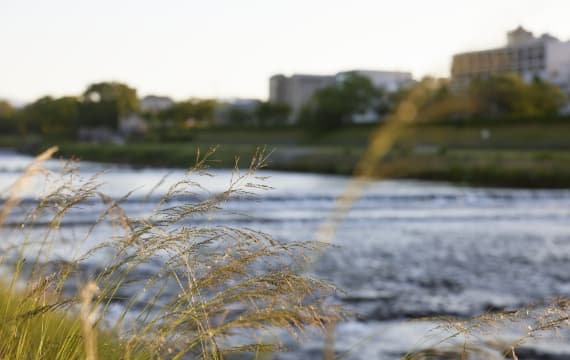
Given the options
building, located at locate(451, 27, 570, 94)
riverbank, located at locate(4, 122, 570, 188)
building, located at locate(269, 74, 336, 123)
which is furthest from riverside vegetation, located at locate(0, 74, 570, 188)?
building, located at locate(269, 74, 336, 123)

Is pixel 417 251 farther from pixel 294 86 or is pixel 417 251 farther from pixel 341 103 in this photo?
pixel 294 86

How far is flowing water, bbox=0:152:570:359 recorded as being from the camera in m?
7.15

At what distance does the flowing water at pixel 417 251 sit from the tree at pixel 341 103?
47386 mm

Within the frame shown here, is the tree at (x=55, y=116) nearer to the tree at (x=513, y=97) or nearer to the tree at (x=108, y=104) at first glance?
the tree at (x=108, y=104)

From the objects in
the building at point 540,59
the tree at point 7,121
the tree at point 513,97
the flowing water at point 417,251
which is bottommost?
the flowing water at point 417,251

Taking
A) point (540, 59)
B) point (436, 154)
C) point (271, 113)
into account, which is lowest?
point (436, 154)

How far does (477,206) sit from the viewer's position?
20500 millimetres

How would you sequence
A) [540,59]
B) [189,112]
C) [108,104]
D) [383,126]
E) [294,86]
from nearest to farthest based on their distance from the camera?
[383,126] → [540,59] → [189,112] → [108,104] → [294,86]

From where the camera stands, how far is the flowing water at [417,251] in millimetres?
7152

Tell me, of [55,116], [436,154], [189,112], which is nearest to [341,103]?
[436,154]

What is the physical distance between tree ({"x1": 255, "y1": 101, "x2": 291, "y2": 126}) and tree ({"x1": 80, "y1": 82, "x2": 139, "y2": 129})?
83.8 ft

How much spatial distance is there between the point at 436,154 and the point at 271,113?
63.3m

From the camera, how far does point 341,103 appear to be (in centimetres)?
7312

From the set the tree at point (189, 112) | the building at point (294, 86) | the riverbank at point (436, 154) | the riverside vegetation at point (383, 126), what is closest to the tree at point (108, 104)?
the riverside vegetation at point (383, 126)
